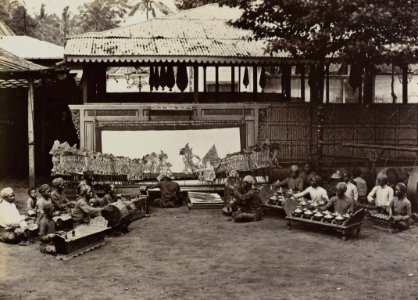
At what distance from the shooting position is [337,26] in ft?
43.6

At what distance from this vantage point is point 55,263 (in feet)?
29.1

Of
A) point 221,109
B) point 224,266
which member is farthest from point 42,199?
point 221,109

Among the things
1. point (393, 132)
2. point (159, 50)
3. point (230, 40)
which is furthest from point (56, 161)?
point (393, 132)

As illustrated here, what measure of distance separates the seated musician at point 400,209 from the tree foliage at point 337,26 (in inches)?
155

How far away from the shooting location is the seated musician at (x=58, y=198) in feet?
37.7

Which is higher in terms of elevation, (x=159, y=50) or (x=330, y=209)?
(x=159, y=50)

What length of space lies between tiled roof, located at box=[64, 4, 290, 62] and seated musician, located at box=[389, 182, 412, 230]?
18.8ft

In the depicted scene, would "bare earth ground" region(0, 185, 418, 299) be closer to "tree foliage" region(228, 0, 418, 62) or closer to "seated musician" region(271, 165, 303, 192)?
"seated musician" region(271, 165, 303, 192)

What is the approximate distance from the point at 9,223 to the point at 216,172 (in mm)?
5940

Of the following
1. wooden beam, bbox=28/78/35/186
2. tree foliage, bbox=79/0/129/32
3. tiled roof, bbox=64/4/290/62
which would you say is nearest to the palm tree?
tree foliage, bbox=79/0/129/32

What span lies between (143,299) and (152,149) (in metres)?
8.40

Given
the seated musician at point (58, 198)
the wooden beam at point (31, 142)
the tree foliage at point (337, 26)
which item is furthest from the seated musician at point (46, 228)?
the tree foliage at point (337, 26)

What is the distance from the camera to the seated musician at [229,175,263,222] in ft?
39.7

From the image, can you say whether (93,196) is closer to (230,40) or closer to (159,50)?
(159,50)
